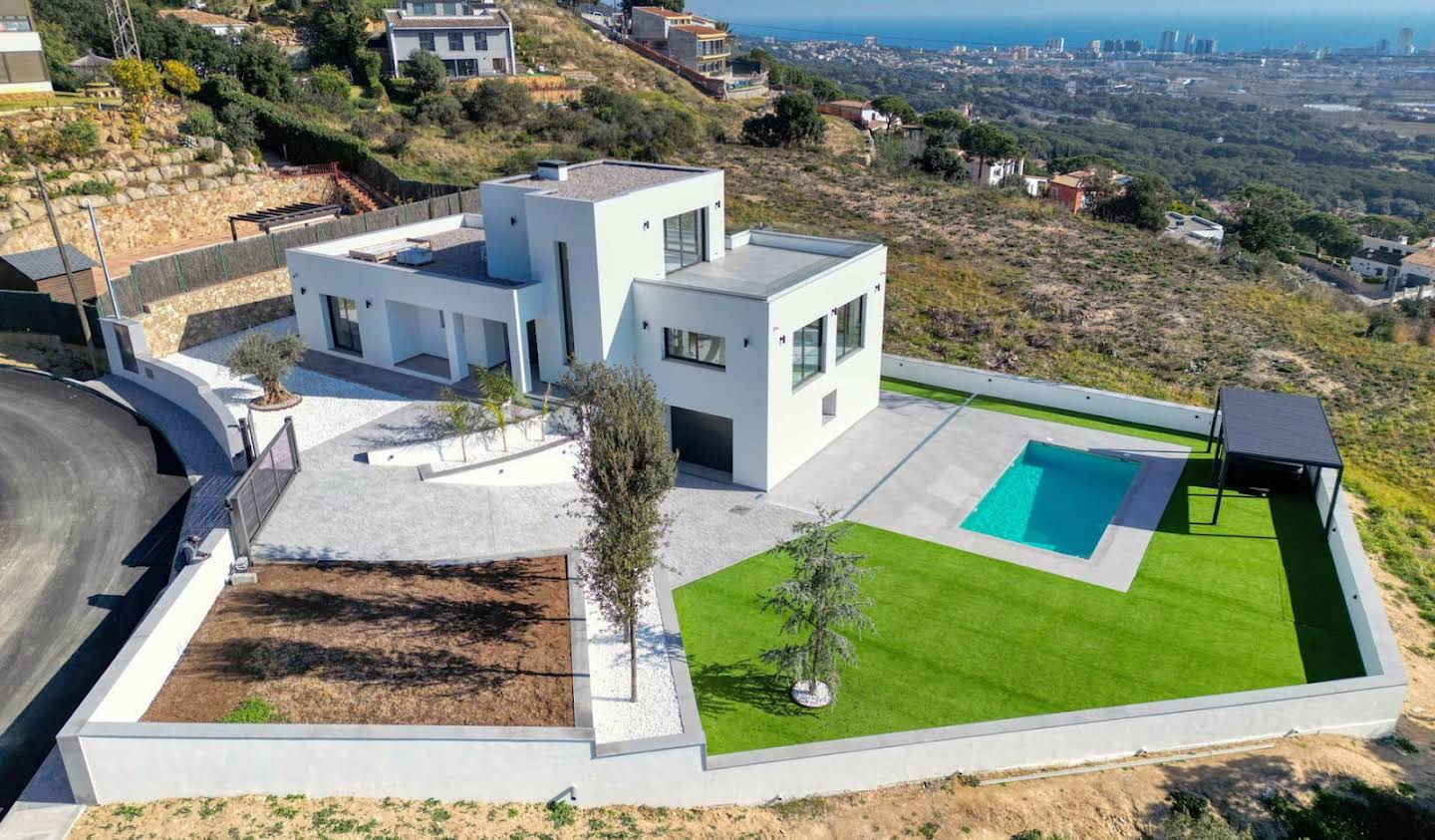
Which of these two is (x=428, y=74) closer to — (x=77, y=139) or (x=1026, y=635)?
(x=77, y=139)

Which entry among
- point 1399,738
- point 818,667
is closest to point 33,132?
point 818,667

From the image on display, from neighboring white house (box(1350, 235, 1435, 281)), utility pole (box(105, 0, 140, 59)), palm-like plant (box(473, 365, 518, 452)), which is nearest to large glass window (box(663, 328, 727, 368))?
palm-like plant (box(473, 365, 518, 452))

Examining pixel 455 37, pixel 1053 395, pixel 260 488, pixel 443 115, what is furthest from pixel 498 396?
pixel 455 37

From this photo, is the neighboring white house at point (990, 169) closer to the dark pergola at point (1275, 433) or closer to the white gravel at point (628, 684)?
the dark pergola at point (1275, 433)

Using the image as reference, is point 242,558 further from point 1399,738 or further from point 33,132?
point 33,132

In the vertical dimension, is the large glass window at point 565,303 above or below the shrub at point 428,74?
below

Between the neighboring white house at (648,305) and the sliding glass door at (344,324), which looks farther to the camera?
the sliding glass door at (344,324)

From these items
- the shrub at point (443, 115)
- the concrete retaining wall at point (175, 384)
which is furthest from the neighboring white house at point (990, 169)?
the concrete retaining wall at point (175, 384)
